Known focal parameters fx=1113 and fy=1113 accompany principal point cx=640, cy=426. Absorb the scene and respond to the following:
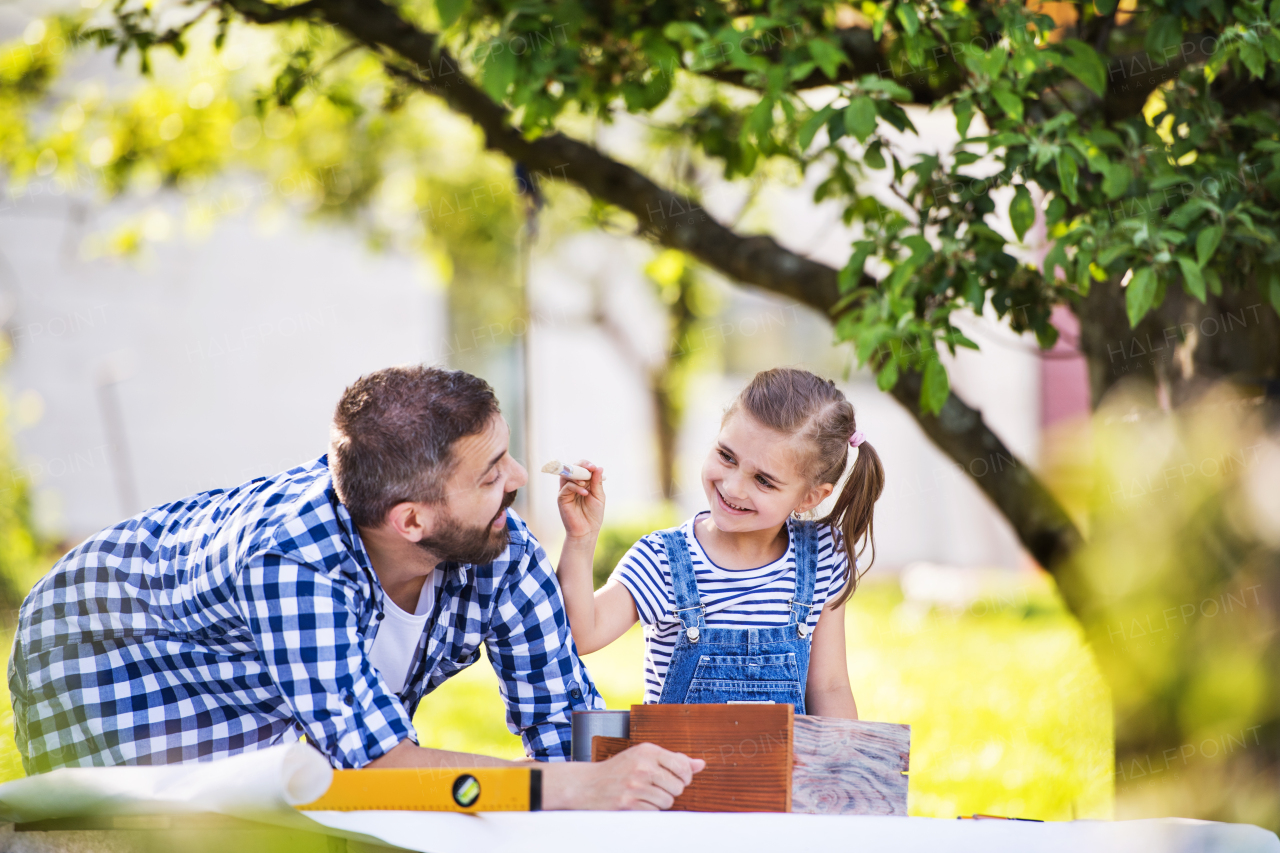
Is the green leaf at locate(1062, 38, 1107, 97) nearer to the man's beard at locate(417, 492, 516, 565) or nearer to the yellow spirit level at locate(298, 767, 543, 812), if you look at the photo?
the man's beard at locate(417, 492, 516, 565)

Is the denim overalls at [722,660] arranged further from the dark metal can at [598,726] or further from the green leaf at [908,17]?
the green leaf at [908,17]

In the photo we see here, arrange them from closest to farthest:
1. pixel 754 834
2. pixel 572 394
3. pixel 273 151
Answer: pixel 754 834
pixel 273 151
pixel 572 394

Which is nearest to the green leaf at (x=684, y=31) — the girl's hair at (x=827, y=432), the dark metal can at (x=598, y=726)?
the girl's hair at (x=827, y=432)

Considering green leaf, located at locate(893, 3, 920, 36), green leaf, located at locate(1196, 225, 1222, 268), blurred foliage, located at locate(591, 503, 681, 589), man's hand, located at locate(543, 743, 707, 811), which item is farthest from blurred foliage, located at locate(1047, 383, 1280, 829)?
blurred foliage, located at locate(591, 503, 681, 589)

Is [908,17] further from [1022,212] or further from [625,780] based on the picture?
[625,780]

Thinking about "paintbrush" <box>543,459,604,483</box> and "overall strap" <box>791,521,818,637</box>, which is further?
"overall strap" <box>791,521,818,637</box>

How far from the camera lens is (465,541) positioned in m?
2.02

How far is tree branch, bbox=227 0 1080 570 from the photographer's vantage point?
334cm

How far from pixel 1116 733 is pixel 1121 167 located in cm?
162

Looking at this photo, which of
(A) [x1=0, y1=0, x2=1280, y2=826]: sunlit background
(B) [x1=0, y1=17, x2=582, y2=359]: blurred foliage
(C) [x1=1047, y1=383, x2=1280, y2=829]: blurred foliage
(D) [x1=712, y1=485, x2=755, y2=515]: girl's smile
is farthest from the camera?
(B) [x1=0, y1=17, x2=582, y2=359]: blurred foliage

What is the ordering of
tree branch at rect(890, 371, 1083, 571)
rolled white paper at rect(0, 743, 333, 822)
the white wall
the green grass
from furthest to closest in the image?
1. the white wall
2. the green grass
3. tree branch at rect(890, 371, 1083, 571)
4. rolled white paper at rect(0, 743, 333, 822)

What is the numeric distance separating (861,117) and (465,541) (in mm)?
1210

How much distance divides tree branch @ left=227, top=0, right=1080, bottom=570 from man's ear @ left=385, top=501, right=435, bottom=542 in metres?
1.65

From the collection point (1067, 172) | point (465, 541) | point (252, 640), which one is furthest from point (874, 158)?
point (252, 640)
